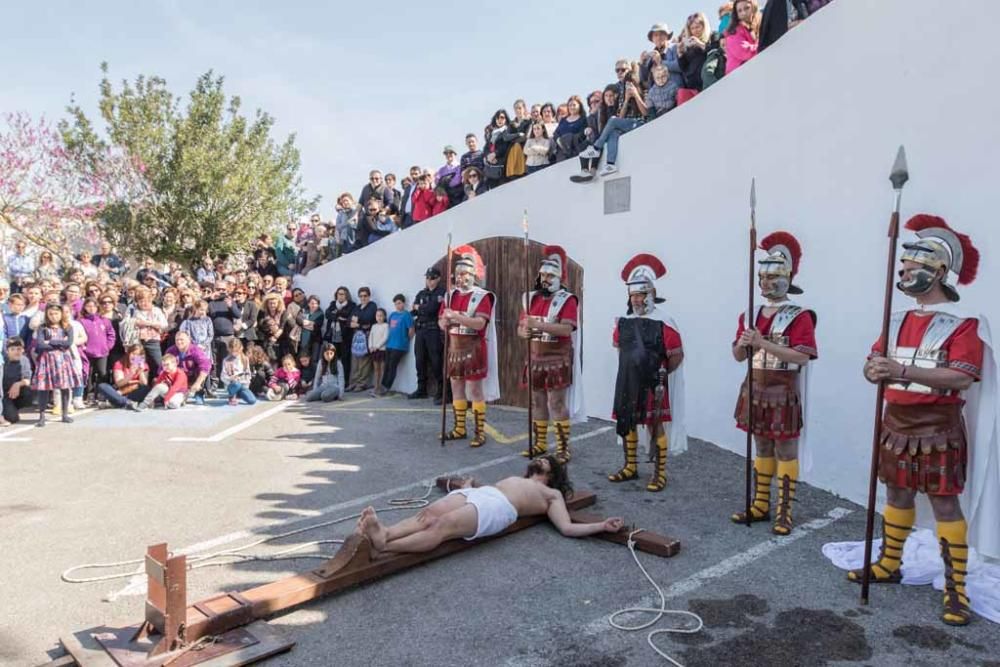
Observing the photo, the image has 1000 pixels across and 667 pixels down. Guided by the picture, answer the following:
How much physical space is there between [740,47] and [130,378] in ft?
30.7

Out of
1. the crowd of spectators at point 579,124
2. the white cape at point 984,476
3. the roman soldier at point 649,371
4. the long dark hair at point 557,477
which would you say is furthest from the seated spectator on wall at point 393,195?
the white cape at point 984,476

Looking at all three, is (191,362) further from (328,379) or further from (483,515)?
(483,515)

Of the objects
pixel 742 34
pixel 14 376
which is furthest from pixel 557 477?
pixel 14 376

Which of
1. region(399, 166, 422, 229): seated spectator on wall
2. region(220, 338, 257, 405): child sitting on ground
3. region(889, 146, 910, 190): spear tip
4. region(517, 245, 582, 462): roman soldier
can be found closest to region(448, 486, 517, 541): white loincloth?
region(517, 245, 582, 462): roman soldier

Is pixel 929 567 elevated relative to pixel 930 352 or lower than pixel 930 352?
lower

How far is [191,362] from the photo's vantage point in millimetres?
11352

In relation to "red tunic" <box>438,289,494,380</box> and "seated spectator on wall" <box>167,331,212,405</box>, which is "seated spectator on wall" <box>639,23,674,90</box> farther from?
"seated spectator on wall" <box>167,331,212,405</box>

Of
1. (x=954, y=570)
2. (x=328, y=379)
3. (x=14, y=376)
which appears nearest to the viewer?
(x=954, y=570)

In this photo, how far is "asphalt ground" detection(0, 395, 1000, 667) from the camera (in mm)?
3633

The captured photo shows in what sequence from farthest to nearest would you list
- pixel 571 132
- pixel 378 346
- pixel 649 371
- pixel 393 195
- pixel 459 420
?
pixel 393 195, pixel 378 346, pixel 571 132, pixel 459 420, pixel 649 371

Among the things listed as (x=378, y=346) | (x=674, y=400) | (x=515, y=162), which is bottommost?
(x=674, y=400)

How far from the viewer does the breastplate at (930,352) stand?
4082mm

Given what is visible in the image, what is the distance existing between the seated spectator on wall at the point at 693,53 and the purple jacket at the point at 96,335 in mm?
8636

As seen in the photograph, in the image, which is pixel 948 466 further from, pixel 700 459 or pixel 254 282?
pixel 254 282
